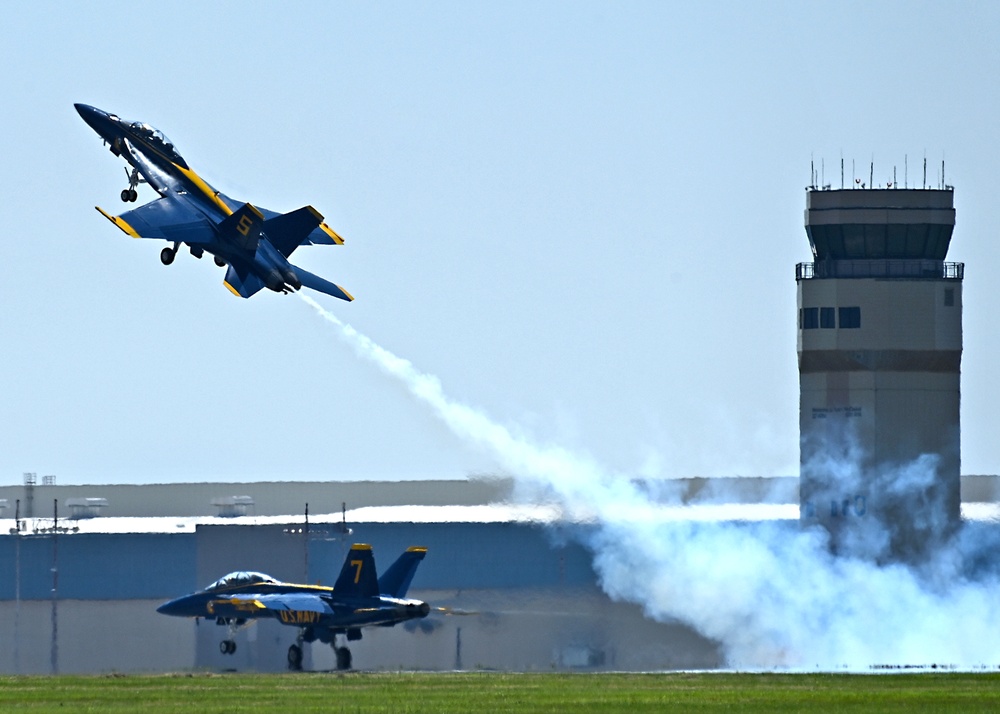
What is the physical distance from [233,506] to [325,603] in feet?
107

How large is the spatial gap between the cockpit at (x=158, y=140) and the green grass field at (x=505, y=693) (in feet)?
56.5

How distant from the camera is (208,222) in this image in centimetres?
7706

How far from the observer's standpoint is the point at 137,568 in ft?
315

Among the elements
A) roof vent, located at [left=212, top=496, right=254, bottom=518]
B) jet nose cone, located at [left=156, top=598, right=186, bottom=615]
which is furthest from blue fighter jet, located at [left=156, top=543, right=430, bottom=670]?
roof vent, located at [left=212, top=496, right=254, bottom=518]

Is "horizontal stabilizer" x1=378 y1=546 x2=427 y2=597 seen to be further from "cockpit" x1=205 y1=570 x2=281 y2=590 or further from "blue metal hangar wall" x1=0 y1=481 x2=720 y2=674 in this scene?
"cockpit" x1=205 y1=570 x2=281 y2=590

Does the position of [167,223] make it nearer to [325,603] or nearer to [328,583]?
[325,603]

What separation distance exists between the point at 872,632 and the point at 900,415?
17686 mm

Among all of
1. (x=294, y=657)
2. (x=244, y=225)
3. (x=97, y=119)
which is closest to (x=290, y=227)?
(x=244, y=225)

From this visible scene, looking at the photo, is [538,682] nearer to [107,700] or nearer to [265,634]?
[107,700]

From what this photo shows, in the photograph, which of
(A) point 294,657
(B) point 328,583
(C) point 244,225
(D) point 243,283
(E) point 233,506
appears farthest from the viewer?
(E) point 233,506

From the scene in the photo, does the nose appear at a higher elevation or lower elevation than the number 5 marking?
higher

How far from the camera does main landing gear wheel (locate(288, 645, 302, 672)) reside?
270 ft

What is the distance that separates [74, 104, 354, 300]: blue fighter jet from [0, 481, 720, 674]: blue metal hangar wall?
1647 centimetres

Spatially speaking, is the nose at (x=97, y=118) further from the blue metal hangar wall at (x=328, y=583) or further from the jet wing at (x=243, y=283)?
the blue metal hangar wall at (x=328, y=583)
